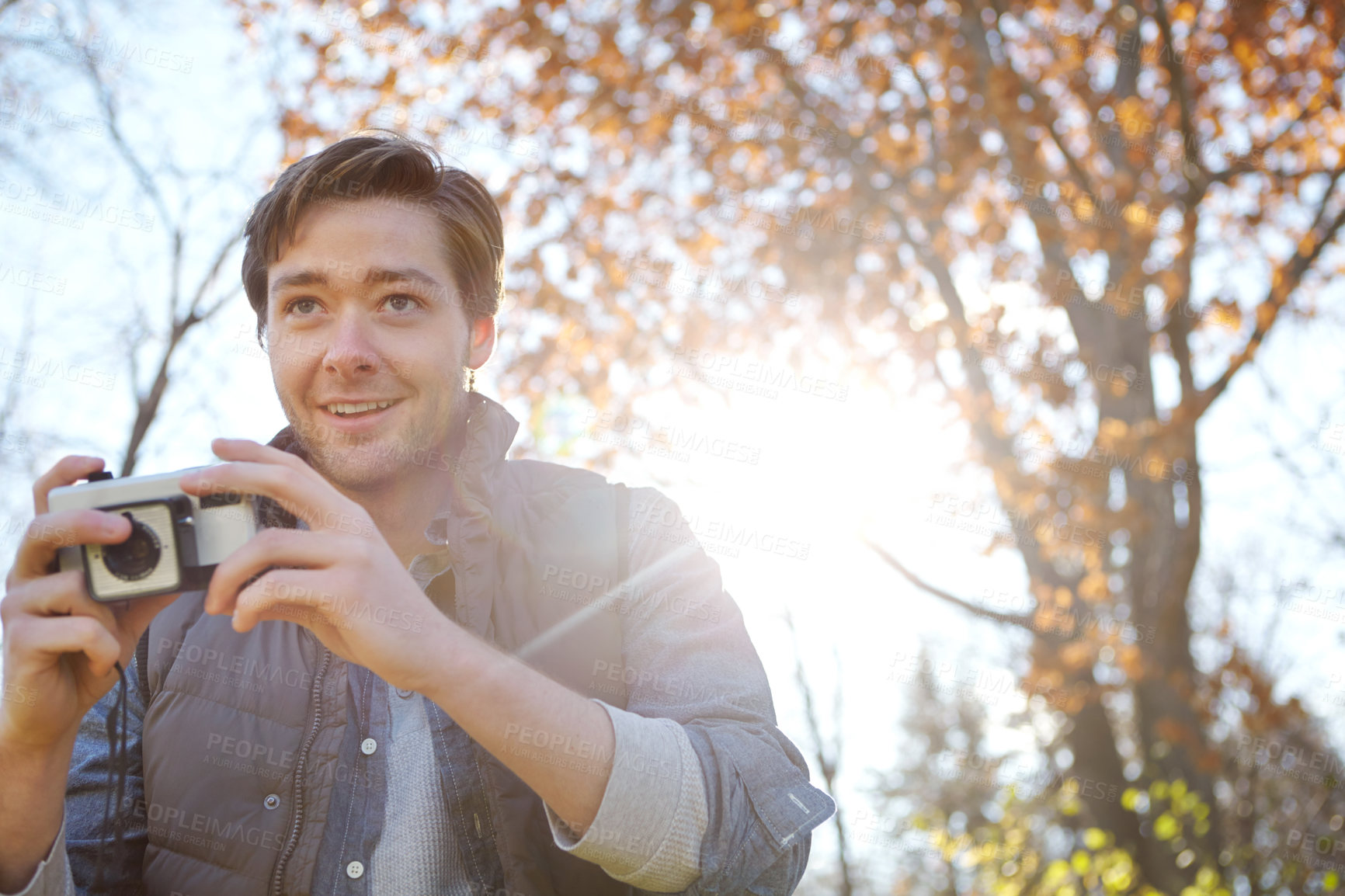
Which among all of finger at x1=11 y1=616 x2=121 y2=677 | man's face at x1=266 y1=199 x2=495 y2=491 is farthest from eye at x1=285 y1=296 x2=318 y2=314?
finger at x1=11 y1=616 x2=121 y2=677

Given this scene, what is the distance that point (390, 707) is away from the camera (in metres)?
2.23

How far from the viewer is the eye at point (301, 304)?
243cm

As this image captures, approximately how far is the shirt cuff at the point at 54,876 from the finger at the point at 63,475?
0.62m

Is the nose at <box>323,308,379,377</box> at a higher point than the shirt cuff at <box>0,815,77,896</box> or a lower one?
higher

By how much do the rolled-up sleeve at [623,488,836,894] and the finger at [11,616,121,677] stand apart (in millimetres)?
1039

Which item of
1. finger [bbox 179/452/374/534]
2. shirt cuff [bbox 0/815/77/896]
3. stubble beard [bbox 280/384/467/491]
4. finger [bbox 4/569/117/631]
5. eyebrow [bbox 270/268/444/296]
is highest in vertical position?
eyebrow [bbox 270/268/444/296]

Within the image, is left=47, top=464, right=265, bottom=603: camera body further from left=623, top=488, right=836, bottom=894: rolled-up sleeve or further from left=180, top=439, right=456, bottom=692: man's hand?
left=623, top=488, right=836, bottom=894: rolled-up sleeve

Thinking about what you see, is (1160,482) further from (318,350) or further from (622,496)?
(318,350)

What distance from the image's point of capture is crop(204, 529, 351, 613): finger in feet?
4.79

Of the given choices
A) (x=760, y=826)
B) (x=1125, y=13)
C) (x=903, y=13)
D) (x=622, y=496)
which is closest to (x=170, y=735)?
(x=622, y=496)

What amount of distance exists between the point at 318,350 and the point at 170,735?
1001 millimetres

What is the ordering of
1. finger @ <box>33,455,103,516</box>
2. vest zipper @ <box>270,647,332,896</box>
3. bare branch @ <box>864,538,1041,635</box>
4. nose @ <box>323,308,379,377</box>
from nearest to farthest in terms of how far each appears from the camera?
finger @ <box>33,455,103,516</box> < vest zipper @ <box>270,647,332,896</box> < nose @ <box>323,308,379,377</box> < bare branch @ <box>864,538,1041,635</box>

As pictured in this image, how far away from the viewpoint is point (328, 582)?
4.74ft

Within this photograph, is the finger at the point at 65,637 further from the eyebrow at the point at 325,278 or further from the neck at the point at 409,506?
the eyebrow at the point at 325,278
